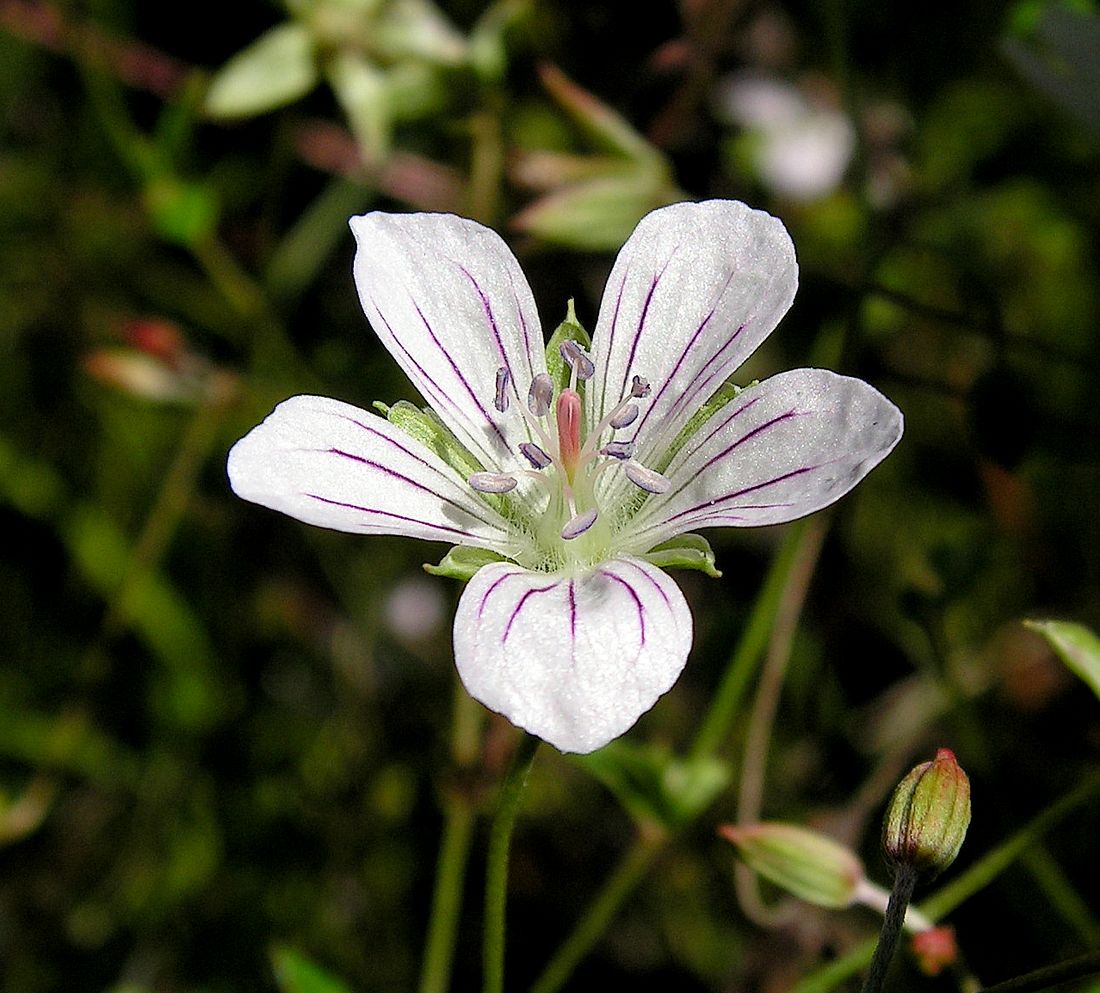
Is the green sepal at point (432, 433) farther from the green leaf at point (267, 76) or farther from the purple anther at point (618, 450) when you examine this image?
the green leaf at point (267, 76)

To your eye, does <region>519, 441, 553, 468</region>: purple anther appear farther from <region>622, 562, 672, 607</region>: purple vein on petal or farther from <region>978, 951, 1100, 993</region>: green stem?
<region>978, 951, 1100, 993</region>: green stem

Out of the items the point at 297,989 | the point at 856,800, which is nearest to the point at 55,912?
the point at 297,989

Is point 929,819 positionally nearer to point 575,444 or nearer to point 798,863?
point 798,863

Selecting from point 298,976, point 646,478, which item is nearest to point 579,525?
point 646,478

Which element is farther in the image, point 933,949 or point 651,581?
point 933,949

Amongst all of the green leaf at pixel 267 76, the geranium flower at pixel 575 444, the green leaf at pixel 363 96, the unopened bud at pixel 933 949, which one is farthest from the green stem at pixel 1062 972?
the green leaf at pixel 267 76

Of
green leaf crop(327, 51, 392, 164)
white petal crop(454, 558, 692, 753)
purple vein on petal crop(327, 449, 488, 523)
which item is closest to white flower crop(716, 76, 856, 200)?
green leaf crop(327, 51, 392, 164)

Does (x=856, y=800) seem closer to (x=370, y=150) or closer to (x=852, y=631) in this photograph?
(x=852, y=631)
